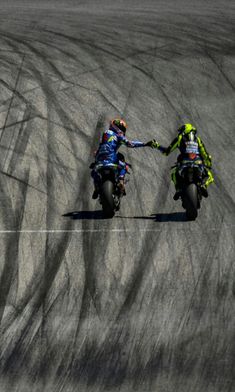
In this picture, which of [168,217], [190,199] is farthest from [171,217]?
[190,199]

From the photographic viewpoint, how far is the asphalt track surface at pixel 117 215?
11719 millimetres

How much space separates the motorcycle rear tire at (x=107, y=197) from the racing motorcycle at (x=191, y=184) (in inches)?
51.8

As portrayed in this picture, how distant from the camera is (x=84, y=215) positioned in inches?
680

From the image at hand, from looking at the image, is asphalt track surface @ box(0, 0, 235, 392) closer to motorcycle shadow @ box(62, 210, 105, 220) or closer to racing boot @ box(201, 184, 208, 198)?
motorcycle shadow @ box(62, 210, 105, 220)

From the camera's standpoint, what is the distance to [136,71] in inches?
1000

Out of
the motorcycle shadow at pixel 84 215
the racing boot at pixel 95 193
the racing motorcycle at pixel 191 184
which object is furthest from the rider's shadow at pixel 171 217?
the racing boot at pixel 95 193

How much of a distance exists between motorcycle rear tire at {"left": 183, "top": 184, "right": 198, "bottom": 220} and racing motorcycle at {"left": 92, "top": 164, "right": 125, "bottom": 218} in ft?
4.41

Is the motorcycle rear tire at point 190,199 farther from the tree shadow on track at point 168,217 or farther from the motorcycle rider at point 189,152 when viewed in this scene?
the motorcycle rider at point 189,152

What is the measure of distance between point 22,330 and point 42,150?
8.27 metres

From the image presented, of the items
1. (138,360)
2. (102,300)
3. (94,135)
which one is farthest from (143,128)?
(138,360)

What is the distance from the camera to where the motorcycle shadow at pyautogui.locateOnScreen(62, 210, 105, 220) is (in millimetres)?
17141

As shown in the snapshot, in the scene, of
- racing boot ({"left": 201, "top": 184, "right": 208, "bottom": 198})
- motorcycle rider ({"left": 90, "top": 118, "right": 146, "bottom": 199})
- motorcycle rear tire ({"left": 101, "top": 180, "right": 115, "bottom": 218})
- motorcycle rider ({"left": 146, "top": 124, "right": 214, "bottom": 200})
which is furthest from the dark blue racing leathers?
racing boot ({"left": 201, "top": 184, "right": 208, "bottom": 198})

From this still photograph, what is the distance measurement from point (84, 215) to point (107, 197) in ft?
2.43

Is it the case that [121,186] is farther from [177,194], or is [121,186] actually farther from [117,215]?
[177,194]
